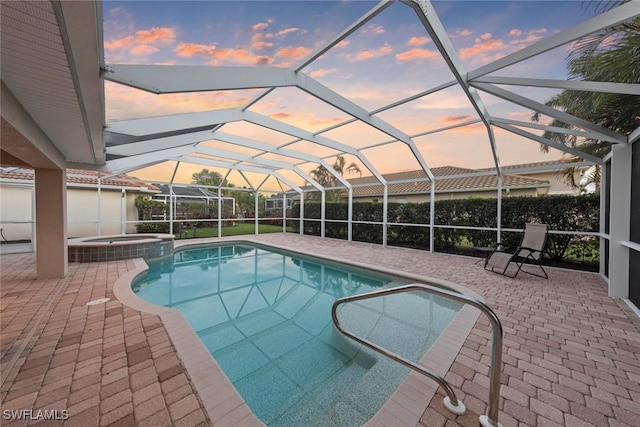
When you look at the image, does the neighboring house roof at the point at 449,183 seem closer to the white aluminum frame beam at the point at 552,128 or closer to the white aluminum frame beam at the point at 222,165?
the white aluminum frame beam at the point at 552,128

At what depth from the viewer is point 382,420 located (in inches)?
84.5

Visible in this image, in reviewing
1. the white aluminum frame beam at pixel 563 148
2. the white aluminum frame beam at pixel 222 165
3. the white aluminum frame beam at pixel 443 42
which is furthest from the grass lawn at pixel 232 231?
the white aluminum frame beam at pixel 443 42

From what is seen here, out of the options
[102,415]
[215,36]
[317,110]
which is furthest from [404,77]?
[102,415]

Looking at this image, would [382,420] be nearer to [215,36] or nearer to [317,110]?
[215,36]

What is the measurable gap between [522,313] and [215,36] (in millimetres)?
7082

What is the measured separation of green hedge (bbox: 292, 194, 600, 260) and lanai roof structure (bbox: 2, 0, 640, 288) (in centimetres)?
167

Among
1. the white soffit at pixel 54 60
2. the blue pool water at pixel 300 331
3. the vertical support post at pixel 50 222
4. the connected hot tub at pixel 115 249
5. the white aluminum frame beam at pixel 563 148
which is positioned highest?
the white aluminum frame beam at pixel 563 148

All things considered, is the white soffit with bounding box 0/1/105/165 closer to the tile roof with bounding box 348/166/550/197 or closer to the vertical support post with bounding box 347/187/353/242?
the tile roof with bounding box 348/166/550/197

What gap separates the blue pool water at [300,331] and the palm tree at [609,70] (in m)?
4.72

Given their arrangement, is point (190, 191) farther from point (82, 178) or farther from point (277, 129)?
point (277, 129)

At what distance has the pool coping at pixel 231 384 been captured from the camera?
7.09 ft

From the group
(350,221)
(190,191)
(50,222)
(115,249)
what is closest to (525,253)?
(350,221)

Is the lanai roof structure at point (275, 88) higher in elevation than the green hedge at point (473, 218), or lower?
higher

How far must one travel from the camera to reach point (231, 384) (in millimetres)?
2537
